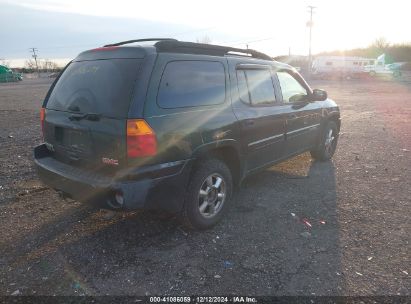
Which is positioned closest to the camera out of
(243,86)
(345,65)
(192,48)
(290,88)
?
(192,48)

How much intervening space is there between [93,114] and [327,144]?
183 inches

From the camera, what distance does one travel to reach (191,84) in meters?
3.50

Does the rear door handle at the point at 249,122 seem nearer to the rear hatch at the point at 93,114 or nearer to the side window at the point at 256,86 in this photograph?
the side window at the point at 256,86

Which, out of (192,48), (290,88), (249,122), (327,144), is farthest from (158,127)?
(327,144)

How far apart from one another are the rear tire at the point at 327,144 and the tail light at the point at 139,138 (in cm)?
403

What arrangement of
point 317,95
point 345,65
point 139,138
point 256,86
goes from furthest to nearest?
point 345,65 → point 317,95 → point 256,86 → point 139,138

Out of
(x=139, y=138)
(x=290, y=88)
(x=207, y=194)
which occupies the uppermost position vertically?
(x=290, y=88)

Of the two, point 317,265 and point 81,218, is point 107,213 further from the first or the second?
point 317,265

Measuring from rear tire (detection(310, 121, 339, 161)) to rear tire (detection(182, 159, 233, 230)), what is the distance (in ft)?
9.43

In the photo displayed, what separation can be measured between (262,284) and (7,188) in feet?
13.3

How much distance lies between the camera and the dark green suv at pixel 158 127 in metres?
3.04

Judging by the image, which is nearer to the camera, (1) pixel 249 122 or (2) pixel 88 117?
(2) pixel 88 117

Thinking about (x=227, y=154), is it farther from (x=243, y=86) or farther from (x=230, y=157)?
(x=243, y=86)

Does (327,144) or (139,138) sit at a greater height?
(139,138)
